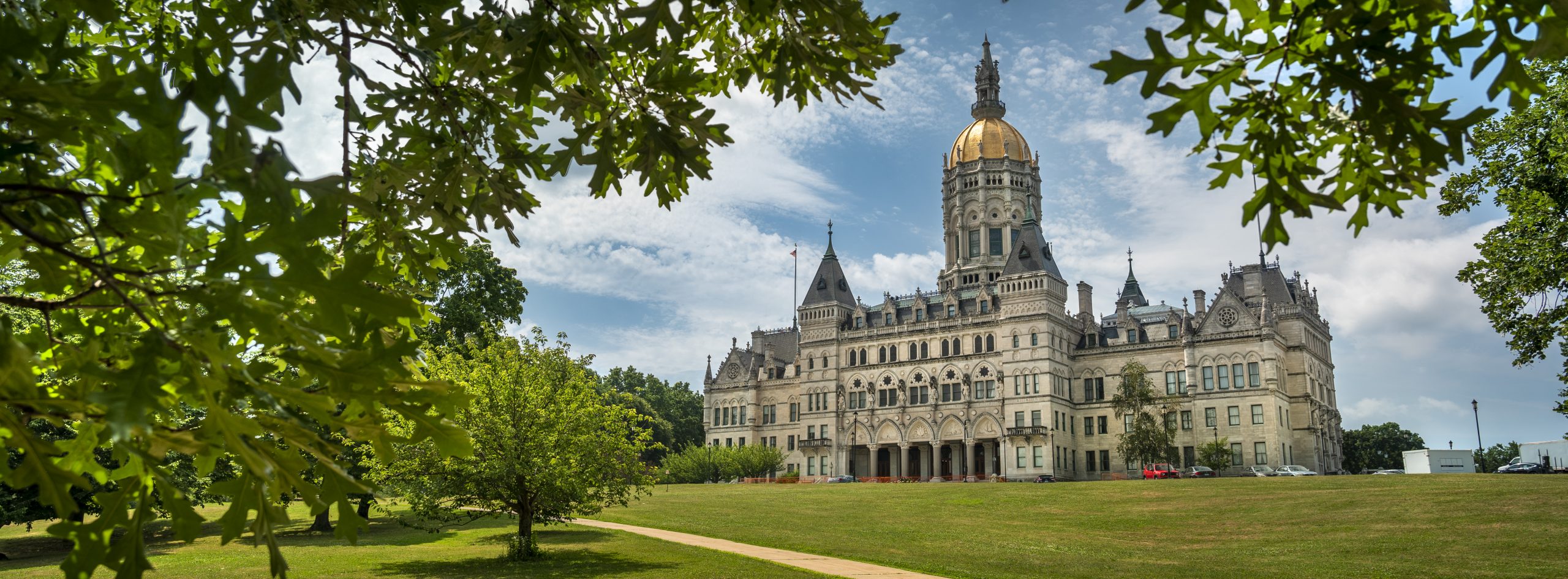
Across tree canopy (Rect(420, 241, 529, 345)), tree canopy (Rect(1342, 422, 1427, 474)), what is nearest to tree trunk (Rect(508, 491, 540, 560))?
tree canopy (Rect(420, 241, 529, 345))

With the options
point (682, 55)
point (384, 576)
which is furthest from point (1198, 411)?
point (682, 55)

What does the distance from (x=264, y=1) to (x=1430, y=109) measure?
4365mm

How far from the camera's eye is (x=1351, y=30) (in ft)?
11.3

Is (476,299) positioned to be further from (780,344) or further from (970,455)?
(780,344)

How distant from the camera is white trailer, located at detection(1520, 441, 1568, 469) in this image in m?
52.3

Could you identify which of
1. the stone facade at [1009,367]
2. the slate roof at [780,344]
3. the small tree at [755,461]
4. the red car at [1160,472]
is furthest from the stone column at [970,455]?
the slate roof at [780,344]

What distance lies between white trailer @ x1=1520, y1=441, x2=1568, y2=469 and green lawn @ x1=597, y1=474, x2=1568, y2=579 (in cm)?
2104

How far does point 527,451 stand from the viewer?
2080 centimetres

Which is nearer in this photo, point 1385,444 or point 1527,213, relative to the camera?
point 1527,213

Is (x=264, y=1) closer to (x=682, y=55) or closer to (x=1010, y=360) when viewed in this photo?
(x=682, y=55)

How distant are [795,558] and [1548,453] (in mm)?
54551

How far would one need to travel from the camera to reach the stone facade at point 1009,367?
207ft

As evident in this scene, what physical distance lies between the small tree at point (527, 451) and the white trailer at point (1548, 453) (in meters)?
51.5

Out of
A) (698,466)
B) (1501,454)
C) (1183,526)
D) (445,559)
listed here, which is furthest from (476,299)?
(1501,454)
